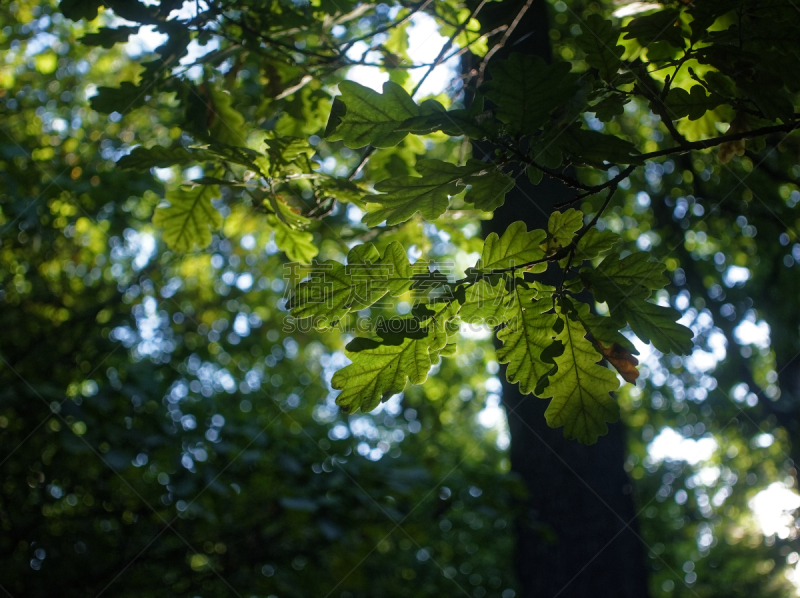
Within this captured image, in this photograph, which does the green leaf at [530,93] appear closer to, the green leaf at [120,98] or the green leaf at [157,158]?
the green leaf at [157,158]

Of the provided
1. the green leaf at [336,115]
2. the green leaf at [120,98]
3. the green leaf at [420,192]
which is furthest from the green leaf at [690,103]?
the green leaf at [120,98]

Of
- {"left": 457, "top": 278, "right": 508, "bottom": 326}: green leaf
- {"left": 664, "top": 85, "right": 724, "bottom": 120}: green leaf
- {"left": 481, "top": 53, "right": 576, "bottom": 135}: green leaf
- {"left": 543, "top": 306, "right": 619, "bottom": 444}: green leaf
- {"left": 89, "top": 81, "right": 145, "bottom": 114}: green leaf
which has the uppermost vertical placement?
{"left": 664, "top": 85, "right": 724, "bottom": 120}: green leaf

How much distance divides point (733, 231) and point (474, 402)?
21.1 feet

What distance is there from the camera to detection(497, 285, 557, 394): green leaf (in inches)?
48.4

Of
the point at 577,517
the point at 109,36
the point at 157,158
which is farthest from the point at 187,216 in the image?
the point at 577,517

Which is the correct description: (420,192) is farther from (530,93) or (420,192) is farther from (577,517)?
(577,517)

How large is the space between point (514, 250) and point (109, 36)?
67.5 inches

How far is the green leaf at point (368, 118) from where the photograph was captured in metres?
1.19

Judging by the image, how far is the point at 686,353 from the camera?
120cm

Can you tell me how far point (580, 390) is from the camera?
128 cm

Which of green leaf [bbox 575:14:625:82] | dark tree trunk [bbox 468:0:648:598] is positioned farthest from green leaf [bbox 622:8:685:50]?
dark tree trunk [bbox 468:0:648:598]

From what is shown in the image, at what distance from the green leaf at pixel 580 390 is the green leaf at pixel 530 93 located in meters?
0.43

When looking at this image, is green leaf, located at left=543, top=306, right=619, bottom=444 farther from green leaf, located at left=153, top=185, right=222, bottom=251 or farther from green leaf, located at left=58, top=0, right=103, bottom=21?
green leaf, located at left=58, top=0, right=103, bottom=21

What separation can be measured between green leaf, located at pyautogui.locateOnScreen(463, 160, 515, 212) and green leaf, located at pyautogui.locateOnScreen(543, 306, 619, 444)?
30cm
